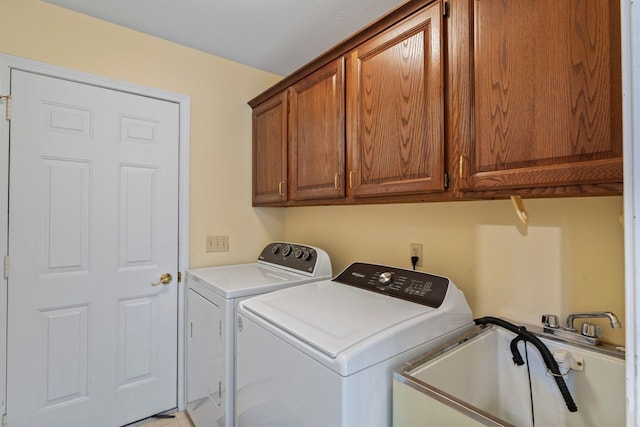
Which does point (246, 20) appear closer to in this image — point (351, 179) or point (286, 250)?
point (351, 179)

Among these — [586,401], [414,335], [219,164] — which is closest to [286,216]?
[219,164]

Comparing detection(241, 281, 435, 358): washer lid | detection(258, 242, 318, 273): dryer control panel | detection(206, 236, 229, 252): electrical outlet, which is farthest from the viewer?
detection(206, 236, 229, 252): electrical outlet

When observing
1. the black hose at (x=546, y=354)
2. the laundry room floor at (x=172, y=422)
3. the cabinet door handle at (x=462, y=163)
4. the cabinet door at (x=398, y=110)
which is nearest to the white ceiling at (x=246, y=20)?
the cabinet door at (x=398, y=110)

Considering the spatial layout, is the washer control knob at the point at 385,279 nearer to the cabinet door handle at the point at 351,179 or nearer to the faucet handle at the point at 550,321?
the cabinet door handle at the point at 351,179

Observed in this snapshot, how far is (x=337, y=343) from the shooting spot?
904 millimetres

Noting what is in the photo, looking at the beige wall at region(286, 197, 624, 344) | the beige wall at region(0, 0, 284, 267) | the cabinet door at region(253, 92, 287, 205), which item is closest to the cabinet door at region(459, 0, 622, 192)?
the beige wall at region(286, 197, 624, 344)

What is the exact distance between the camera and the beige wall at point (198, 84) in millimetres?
1631

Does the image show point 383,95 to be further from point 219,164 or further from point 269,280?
point 219,164

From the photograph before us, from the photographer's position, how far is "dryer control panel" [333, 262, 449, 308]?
1238 mm

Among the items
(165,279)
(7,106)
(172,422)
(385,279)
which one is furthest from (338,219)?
(7,106)

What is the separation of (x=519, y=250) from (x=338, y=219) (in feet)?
3.56

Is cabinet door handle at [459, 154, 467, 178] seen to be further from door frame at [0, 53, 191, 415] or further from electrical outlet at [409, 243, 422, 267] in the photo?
door frame at [0, 53, 191, 415]

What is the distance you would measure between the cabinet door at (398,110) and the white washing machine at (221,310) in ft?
2.17

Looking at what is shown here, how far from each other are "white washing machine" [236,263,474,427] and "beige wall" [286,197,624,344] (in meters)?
0.21
